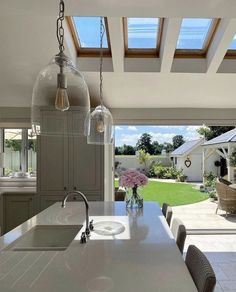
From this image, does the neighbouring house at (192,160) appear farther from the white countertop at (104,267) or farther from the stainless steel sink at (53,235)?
the white countertop at (104,267)

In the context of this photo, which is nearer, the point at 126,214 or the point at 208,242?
the point at 126,214

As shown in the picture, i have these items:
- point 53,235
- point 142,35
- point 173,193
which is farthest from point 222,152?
point 53,235

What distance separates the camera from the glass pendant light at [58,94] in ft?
5.74

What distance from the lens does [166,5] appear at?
7.88 feet

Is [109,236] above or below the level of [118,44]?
below

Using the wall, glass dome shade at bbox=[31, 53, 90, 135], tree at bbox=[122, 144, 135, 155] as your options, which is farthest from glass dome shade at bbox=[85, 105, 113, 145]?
tree at bbox=[122, 144, 135, 155]

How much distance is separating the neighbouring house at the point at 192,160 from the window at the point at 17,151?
4.08 metres

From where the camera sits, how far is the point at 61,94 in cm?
178

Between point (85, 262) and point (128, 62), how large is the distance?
2964mm

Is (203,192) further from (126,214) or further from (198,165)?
(126,214)

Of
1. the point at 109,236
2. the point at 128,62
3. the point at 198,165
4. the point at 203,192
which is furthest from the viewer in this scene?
the point at 198,165

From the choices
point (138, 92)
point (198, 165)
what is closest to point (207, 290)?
point (138, 92)

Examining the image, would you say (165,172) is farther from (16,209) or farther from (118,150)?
(16,209)

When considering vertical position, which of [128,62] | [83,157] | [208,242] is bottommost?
[208,242]
